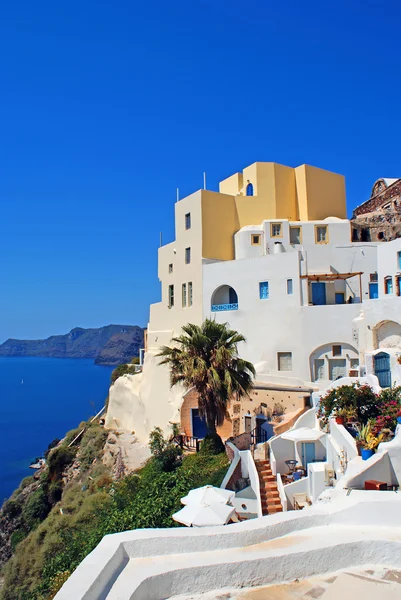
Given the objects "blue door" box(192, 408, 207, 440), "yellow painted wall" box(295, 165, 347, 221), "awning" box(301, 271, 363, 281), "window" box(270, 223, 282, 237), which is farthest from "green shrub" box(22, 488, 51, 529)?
"yellow painted wall" box(295, 165, 347, 221)

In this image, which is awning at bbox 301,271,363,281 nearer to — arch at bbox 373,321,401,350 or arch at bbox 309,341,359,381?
arch at bbox 309,341,359,381

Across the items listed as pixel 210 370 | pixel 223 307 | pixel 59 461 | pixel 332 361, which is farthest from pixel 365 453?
pixel 59 461

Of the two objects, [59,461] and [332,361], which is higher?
[332,361]

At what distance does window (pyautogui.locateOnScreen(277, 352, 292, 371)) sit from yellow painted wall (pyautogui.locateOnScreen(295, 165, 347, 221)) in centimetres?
1165

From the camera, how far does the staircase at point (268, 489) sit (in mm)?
15234

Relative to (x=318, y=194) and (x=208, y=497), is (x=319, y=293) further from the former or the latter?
(x=208, y=497)

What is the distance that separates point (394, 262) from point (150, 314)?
2063 cm

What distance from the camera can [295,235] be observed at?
33.9m

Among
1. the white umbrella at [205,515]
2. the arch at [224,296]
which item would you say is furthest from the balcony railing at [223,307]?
the white umbrella at [205,515]

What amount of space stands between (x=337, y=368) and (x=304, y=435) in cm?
1134

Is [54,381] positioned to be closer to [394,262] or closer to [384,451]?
[394,262]

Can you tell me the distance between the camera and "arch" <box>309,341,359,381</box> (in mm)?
27312

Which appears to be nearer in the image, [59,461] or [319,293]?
[319,293]

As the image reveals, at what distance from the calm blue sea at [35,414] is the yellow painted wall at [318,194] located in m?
31.2
